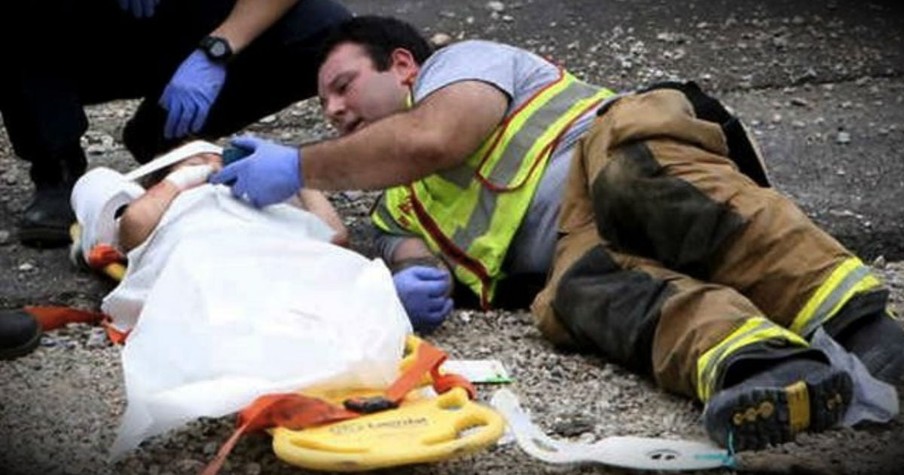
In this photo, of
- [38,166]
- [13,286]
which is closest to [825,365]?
[13,286]

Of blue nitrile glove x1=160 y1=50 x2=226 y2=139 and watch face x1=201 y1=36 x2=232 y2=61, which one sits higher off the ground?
watch face x1=201 y1=36 x2=232 y2=61

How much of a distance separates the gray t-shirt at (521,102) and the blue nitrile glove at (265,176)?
0.27 metres

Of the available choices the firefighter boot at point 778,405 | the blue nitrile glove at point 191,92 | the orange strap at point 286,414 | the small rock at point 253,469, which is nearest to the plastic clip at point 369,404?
the orange strap at point 286,414

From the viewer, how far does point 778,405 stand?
2535 mm

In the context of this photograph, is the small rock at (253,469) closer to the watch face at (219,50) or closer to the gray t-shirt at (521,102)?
the gray t-shirt at (521,102)

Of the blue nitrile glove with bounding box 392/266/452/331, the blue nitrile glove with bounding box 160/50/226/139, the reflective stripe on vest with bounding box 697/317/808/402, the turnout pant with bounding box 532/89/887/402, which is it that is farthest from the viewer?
the blue nitrile glove with bounding box 160/50/226/139

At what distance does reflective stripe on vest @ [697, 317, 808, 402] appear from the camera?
265 centimetres

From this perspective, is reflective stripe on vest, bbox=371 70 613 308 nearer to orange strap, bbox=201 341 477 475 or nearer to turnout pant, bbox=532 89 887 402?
turnout pant, bbox=532 89 887 402

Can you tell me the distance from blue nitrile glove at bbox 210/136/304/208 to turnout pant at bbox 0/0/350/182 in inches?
27.6

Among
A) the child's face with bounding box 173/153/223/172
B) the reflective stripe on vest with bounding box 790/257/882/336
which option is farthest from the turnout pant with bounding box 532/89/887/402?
the child's face with bounding box 173/153/223/172

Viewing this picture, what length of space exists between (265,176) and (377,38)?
436 mm

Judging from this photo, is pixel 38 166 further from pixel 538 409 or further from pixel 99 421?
pixel 538 409

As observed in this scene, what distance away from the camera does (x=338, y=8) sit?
13.6ft

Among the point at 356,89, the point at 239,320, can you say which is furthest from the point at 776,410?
the point at 356,89
